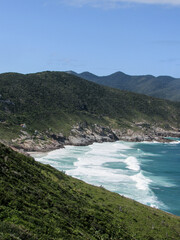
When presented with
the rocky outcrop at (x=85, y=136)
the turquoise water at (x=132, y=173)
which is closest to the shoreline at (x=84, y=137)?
the rocky outcrop at (x=85, y=136)

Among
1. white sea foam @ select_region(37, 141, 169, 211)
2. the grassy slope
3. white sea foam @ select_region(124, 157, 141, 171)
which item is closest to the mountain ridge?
white sea foam @ select_region(37, 141, 169, 211)

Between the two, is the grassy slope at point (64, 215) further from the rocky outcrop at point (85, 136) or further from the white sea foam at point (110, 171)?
the rocky outcrop at point (85, 136)

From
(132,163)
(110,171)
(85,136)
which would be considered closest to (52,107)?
(85,136)

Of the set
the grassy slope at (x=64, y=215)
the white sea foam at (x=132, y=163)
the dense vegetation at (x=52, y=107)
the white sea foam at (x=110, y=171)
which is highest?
the dense vegetation at (x=52, y=107)

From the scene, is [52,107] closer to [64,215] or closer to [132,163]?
[132,163]

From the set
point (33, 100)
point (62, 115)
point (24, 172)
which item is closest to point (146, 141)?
Answer: point (62, 115)
